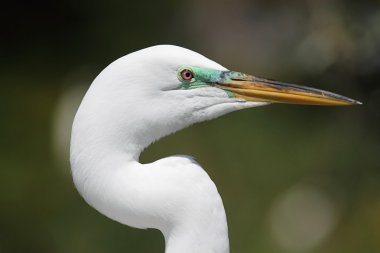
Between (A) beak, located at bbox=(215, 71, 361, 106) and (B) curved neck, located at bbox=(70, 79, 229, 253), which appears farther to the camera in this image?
(A) beak, located at bbox=(215, 71, 361, 106)

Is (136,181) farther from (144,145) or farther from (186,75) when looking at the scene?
(186,75)

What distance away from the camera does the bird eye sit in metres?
1.89

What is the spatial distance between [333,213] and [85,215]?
66.1 inches

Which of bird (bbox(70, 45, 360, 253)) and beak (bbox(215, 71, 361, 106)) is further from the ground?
beak (bbox(215, 71, 361, 106))

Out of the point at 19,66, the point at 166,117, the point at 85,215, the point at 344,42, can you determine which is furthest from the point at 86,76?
the point at 166,117

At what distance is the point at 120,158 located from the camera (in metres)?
1.83

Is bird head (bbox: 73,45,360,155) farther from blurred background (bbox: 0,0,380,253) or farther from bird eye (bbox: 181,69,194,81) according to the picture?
blurred background (bbox: 0,0,380,253)

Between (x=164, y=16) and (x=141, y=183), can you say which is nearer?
(x=141, y=183)

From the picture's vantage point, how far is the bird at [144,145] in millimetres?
1821

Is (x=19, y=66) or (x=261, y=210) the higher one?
(x=19, y=66)

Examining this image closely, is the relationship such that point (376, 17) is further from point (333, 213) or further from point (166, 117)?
point (166, 117)

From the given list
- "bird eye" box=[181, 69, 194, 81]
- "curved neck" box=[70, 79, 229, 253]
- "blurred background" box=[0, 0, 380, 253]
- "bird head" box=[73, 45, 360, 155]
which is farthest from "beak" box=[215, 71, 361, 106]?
"blurred background" box=[0, 0, 380, 253]

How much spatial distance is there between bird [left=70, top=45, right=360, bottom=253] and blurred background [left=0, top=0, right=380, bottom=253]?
307 cm

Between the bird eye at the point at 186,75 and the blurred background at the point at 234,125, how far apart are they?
10.2 feet
